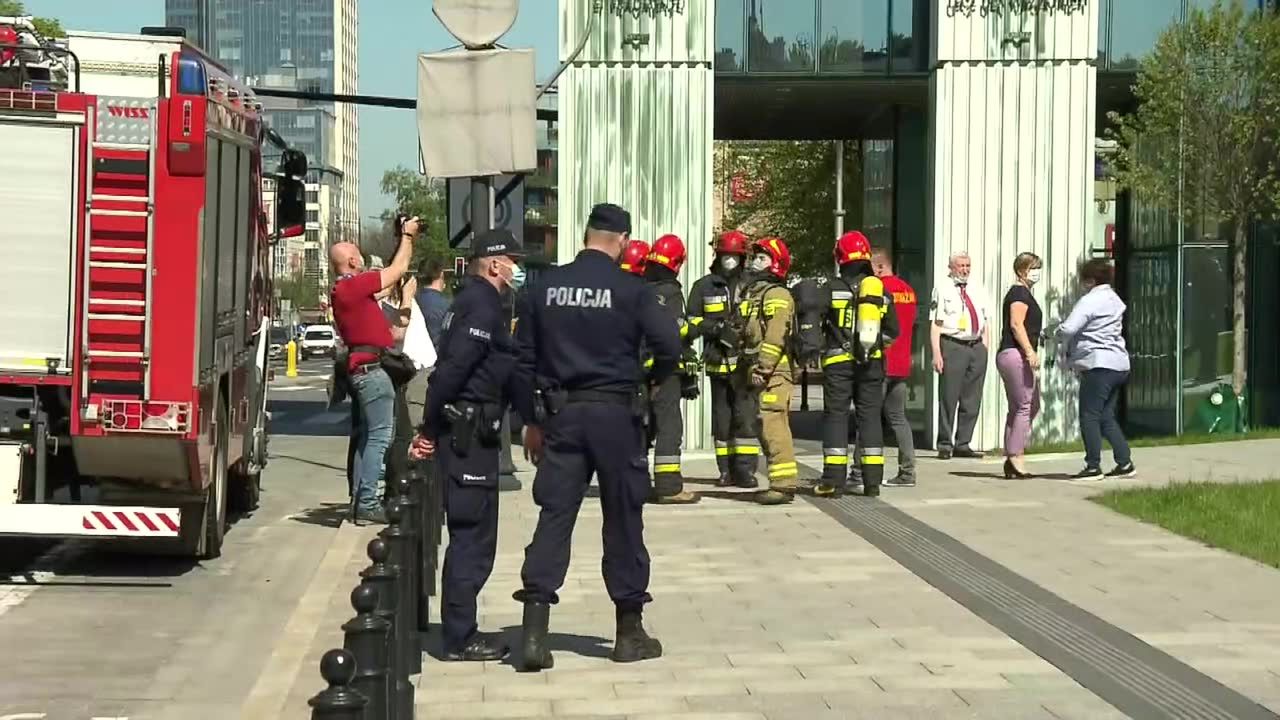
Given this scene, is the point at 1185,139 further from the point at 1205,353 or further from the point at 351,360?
the point at 351,360

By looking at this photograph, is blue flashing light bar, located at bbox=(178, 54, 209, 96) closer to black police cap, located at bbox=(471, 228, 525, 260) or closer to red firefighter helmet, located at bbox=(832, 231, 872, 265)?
black police cap, located at bbox=(471, 228, 525, 260)

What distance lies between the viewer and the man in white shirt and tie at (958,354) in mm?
18750

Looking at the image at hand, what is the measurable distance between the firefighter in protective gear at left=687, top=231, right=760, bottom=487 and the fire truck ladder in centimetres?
521

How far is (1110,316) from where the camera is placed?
15.9 meters

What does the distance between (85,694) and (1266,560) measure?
6.43m

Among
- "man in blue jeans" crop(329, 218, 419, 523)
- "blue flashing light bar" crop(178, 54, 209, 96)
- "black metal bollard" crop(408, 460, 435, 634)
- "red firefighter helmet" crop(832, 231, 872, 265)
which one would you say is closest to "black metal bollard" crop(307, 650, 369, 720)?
"black metal bollard" crop(408, 460, 435, 634)

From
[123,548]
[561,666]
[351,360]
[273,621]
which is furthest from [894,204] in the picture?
[561,666]

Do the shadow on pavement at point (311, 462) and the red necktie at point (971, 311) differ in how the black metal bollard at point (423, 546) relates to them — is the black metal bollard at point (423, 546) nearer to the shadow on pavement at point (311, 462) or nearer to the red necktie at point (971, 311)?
the red necktie at point (971, 311)

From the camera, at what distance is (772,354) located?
14.4 meters

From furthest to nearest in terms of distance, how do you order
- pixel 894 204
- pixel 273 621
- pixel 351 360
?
pixel 894 204 → pixel 351 360 → pixel 273 621

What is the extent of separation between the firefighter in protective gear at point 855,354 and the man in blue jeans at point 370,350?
3.02 metres

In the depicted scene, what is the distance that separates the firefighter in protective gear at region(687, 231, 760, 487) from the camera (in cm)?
1525

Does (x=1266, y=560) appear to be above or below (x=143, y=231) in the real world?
below

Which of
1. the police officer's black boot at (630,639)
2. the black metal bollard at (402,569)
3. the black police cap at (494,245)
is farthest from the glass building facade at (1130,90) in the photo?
the black metal bollard at (402,569)
